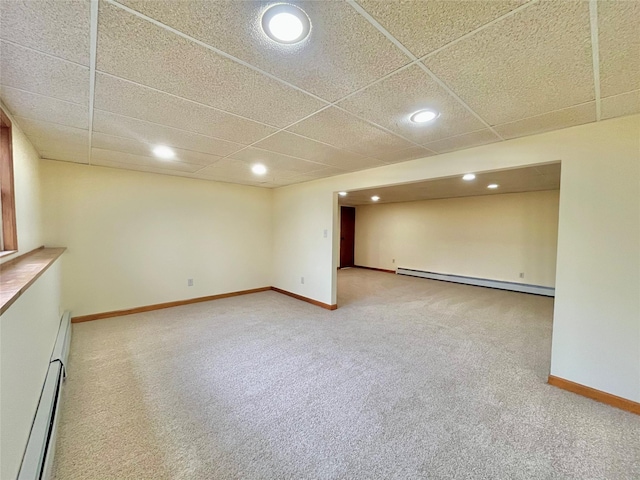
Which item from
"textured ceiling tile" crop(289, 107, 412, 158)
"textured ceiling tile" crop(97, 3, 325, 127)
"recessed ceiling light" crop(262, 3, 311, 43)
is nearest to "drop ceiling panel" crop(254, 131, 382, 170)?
"textured ceiling tile" crop(289, 107, 412, 158)

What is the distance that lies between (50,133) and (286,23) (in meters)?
2.67

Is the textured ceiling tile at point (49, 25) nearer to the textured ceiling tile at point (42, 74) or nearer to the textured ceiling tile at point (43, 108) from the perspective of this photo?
the textured ceiling tile at point (42, 74)

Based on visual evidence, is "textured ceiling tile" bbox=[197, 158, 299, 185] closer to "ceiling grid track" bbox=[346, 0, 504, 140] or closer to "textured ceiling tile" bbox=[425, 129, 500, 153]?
"textured ceiling tile" bbox=[425, 129, 500, 153]

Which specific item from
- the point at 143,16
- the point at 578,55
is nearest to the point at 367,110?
the point at 578,55

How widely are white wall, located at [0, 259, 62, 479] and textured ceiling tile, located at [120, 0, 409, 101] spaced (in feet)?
4.84

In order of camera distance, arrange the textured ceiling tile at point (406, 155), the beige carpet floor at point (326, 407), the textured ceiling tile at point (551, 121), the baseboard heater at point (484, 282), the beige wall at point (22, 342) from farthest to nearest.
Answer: the baseboard heater at point (484, 282) < the textured ceiling tile at point (406, 155) < the textured ceiling tile at point (551, 121) < the beige carpet floor at point (326, 407) < the beige wall at point (22, 342)

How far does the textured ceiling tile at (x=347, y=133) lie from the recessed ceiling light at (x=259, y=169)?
1.32 meters

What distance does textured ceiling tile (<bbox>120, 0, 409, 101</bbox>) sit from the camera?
1029 millimetres

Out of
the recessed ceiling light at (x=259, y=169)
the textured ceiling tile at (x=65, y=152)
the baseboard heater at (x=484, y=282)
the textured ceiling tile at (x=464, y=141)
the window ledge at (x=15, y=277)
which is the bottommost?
the baseboard heater at (x=484, y=282)

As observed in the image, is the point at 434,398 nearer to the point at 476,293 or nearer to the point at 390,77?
the point at 390,77

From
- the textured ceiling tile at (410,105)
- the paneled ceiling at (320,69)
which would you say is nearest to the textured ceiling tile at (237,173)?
the paneled ceiling at (320,69)

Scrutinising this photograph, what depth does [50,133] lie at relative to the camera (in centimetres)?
242

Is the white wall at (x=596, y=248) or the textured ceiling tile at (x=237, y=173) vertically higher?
the textured ceiling tile at (x=237, y=173)

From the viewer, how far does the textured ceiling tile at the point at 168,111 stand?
5.38 feet
